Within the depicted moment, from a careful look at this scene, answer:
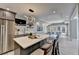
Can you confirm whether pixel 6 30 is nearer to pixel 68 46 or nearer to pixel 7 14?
pixel 7 14

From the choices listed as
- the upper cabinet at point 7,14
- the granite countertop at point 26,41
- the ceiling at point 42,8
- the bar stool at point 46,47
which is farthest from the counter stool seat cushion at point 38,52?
the upper cabinet at point 7,14

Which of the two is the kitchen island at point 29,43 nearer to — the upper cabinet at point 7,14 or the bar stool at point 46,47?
the bar stool at point 46,47

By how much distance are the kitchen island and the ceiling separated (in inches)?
19.5

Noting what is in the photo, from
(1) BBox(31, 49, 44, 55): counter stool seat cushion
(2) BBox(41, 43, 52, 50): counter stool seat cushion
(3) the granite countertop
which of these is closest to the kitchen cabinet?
(3) the granite countertop

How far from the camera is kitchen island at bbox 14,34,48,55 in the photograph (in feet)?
7.31

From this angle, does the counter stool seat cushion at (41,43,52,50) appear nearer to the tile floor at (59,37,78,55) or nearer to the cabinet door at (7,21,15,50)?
the tile floor at (59,37,78,55)

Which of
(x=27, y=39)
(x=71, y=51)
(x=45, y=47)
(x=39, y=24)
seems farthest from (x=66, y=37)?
(x=27, y=39)

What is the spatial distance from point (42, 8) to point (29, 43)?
839 millimetres

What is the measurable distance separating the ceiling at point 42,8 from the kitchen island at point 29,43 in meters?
0.49

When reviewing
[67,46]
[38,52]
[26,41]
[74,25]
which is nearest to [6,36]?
[26,41]

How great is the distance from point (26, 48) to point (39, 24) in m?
0.62
